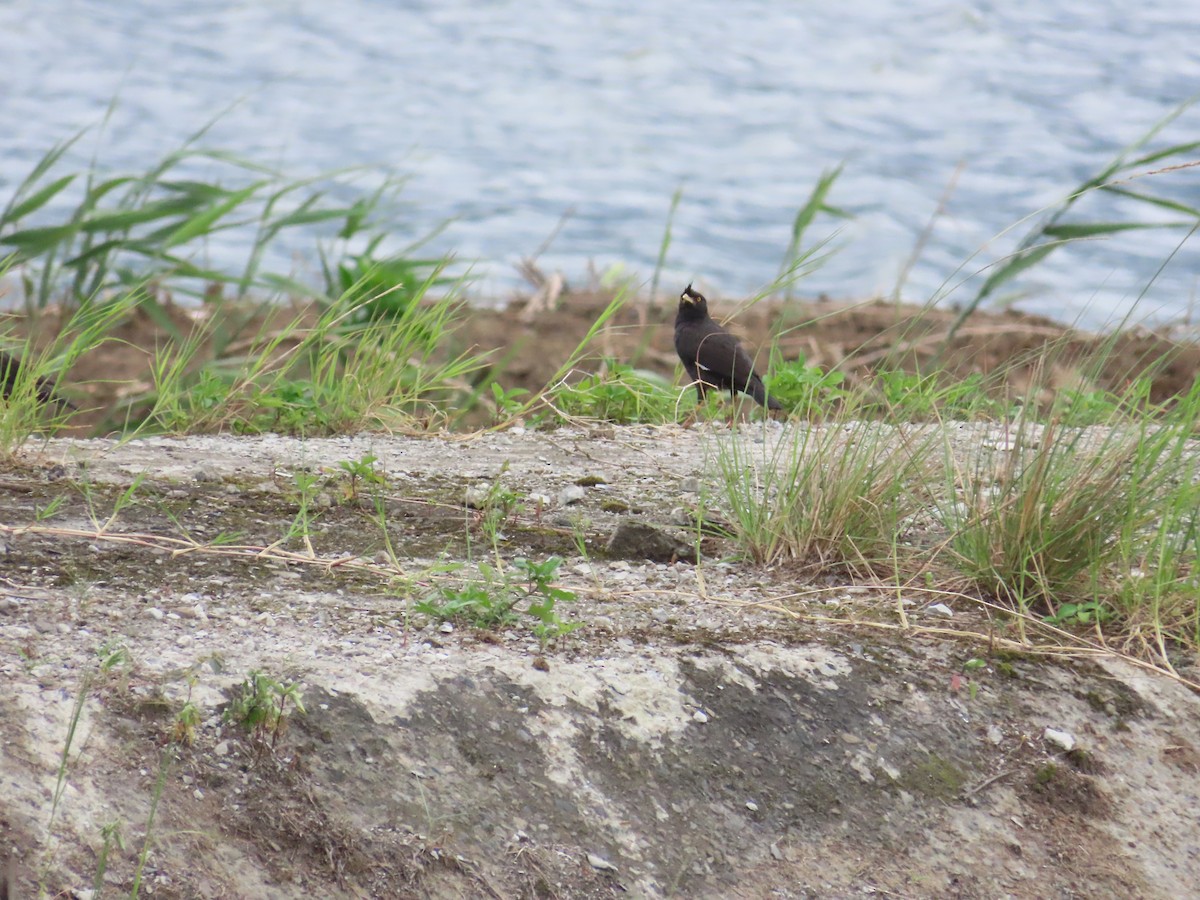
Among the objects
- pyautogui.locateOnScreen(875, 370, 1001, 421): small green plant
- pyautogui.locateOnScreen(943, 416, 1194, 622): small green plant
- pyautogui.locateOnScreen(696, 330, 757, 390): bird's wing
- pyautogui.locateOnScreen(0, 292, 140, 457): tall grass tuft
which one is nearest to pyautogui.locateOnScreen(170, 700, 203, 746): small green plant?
pyautogui.locateOnScreen(0, 292, 140, 457): tall grass tuft

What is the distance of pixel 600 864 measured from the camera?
1660mm

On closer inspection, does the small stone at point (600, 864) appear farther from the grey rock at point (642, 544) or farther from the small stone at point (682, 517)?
the small stone at point (682, 517)

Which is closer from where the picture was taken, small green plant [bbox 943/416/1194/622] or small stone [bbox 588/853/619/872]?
small stone [bbox 588/853/619/872]

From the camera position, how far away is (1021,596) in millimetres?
2232

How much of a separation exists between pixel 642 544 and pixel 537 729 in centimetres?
68

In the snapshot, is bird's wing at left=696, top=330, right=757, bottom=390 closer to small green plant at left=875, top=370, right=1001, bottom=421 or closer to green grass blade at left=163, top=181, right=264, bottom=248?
small green plant at left=875, top=370, right=1001, bottom=421

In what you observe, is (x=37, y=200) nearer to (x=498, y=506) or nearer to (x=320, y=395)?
(x=320, y=395)

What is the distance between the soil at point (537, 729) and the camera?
1.59 metres

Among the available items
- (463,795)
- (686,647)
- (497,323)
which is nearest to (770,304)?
(497,323)

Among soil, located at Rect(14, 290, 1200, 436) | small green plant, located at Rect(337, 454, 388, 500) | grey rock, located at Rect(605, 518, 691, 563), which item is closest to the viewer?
grey rock, located at Rect(605, 518, 691, 563)

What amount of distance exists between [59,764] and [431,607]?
0.61 m

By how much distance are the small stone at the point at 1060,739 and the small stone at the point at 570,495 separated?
107cm

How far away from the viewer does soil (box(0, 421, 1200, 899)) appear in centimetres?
159

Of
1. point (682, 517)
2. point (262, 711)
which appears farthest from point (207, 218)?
point (262, 711)
